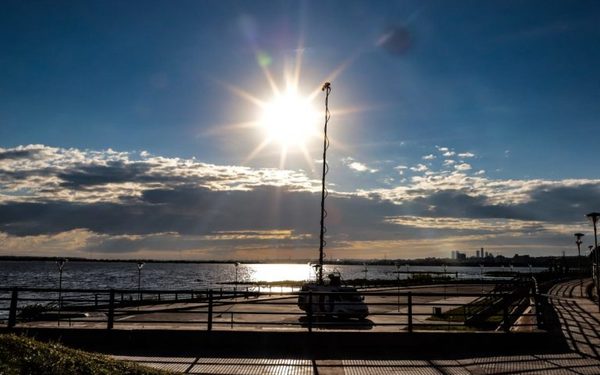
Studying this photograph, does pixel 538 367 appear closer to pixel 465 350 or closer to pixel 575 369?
pixel 575 369

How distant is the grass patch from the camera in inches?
229

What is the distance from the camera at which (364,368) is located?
10984 mm

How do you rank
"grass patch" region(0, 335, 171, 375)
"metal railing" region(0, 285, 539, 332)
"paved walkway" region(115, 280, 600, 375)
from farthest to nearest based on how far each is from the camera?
1. "metal railing" region(0, 285, 539, 332)
2. "paved walkway" region(115, 280, 600, 375)
3. "grass patch" region(0, 335, 171, 375)

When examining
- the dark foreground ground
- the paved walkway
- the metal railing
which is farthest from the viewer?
the metal railing

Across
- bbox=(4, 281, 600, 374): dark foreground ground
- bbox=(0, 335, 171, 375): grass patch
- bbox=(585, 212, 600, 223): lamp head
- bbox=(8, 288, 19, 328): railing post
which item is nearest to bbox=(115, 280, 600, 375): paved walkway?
bbox=(4, 281, 600, 374): dark foreground ground

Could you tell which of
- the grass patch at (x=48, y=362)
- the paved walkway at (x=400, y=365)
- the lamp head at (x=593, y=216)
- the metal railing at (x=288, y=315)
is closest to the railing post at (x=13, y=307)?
the metal railing at (x=288, y=315)

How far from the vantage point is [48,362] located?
604cm

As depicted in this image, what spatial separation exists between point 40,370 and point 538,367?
9597 millimetres

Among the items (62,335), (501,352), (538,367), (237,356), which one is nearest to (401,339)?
(501,352)

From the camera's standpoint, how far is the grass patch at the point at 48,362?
5.82 meters

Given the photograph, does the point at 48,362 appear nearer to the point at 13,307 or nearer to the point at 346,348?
the point at 346,348

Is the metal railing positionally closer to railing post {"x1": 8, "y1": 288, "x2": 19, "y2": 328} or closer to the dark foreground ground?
railing post {"x1": 8, "y1": 288, "x2": 19, "y2": 328}

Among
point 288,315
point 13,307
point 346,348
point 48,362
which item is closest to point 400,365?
point 346,348

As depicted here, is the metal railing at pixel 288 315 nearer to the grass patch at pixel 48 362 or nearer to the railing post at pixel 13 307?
the railing post at pixel 13 307
